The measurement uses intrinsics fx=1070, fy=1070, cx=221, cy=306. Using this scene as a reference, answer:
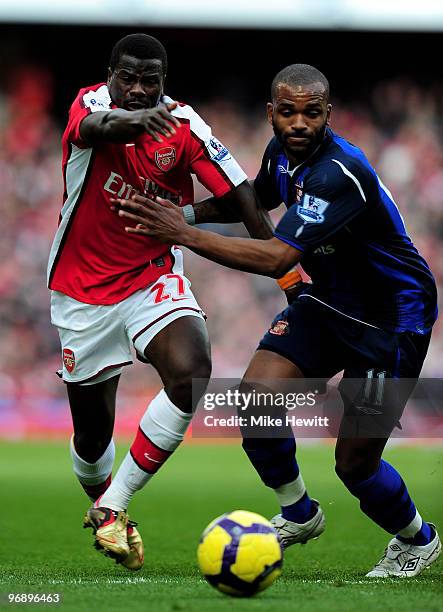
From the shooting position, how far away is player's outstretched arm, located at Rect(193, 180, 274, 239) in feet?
20.3

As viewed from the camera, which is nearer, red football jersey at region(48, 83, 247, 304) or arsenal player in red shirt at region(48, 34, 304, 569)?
arsenal player in red shirt at region(48, 34, 304, 569)

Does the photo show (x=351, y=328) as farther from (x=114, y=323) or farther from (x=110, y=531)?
(x=110, y=531)

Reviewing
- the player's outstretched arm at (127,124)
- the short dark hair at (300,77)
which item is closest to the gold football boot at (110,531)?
the player's outstretched arm at (127,124)

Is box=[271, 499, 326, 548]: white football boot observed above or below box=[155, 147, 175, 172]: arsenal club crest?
below

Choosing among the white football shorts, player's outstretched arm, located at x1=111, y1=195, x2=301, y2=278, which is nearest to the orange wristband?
the white football shorts

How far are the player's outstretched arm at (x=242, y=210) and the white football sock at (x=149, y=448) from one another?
1.15m

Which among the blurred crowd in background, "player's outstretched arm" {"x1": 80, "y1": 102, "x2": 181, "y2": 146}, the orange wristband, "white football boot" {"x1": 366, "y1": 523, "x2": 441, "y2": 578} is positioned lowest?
the blurred crowd in background

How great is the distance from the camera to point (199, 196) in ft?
57.6

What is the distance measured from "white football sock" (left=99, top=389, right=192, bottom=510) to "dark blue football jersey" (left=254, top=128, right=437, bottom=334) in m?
1.06

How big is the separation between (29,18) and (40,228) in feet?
11.3

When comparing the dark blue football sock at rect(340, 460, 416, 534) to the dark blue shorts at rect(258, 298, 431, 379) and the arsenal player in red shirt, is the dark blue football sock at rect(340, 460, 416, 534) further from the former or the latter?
the arsenal player in red shirt

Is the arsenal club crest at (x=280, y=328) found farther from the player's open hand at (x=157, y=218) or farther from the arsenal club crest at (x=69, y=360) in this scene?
the arsenal club crest at (x=69, y=360)

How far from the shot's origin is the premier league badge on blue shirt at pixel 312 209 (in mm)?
5316

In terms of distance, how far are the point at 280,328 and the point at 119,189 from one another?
3.92ft
